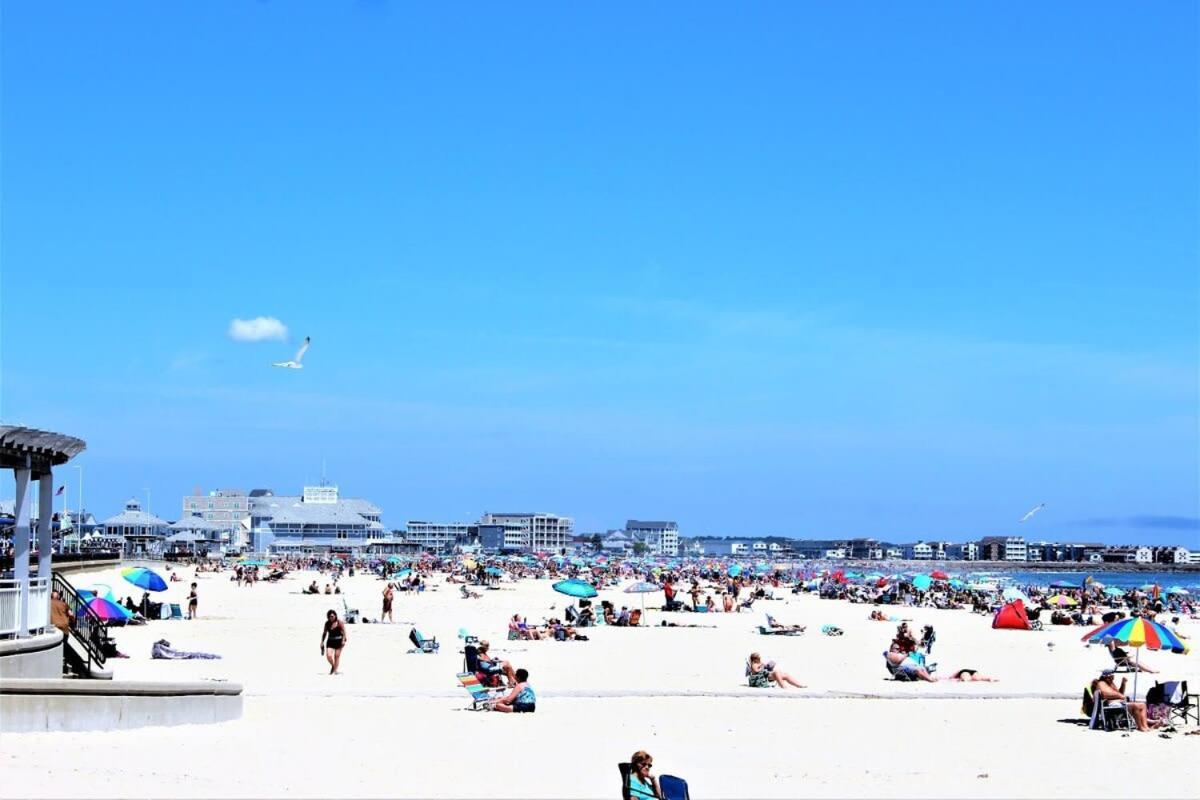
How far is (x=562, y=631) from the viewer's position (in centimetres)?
2686

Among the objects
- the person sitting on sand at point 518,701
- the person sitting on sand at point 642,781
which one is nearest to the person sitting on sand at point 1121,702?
the person sitting on sand at point 518,701

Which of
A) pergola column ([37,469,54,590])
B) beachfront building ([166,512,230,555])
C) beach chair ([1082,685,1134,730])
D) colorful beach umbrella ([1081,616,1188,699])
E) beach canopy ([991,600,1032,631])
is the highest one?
pergola column ([37,469,54,590])

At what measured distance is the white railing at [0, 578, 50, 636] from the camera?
13422mm

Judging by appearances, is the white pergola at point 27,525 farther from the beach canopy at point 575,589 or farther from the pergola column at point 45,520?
the beach canopy at point 575,589

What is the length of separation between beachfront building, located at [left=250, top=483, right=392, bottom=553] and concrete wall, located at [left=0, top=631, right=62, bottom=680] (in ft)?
428

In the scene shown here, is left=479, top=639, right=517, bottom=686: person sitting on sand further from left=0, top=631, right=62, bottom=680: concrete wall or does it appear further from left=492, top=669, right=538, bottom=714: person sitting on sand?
left=0, top=631, right=62, bottom=680: concrete wall

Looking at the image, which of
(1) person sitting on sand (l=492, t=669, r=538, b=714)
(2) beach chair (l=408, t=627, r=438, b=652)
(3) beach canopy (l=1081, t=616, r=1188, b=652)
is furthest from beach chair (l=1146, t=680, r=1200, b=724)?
(2) beach chair (l=408, t=627, r=438, b=652)

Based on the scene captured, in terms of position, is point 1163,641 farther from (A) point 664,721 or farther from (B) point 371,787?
(B) point 371,787

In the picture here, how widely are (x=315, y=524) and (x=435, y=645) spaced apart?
5276 inches

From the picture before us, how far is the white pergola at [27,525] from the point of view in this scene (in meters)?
13.4

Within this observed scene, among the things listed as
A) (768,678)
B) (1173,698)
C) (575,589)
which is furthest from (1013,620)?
(1173,698)

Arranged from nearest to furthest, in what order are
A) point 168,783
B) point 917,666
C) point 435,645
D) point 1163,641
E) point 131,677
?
point 168,783 → point 1163,641 → point 131,677 → point 917,666 → point 435,645

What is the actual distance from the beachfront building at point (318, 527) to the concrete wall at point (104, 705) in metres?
132

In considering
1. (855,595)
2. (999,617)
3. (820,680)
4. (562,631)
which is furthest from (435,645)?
(855,595)
